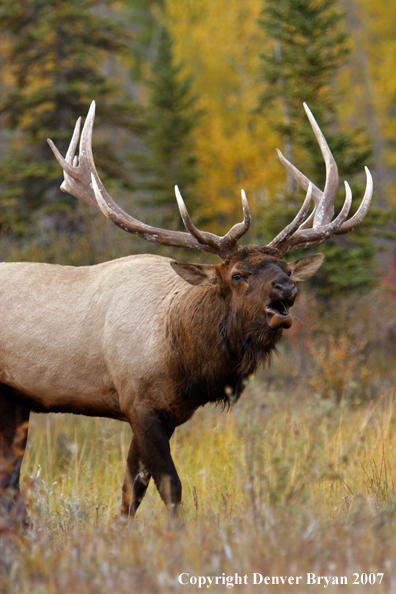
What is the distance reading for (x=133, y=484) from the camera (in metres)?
3.97

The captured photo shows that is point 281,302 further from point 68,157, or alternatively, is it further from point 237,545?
point 68,157

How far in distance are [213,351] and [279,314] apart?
0.53 metres

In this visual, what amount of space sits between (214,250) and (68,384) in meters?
1.22

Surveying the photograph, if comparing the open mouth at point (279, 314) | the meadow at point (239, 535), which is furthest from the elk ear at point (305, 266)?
the meadow at point (239, 535)

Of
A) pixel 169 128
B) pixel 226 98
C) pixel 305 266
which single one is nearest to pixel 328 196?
pixel 305 266

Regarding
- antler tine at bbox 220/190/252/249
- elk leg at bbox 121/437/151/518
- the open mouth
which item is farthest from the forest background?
antler tine at bbox 220/190/252/249

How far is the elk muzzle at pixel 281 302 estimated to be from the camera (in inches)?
136

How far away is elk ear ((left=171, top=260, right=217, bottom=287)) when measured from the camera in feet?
12.8

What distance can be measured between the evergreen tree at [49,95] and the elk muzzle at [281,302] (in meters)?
10.1

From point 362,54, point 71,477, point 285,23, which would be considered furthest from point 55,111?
point 362,54

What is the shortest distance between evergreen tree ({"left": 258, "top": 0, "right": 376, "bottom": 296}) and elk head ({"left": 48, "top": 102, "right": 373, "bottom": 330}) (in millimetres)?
5662

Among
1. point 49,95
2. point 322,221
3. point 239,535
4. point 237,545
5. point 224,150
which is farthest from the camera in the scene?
point 224,150

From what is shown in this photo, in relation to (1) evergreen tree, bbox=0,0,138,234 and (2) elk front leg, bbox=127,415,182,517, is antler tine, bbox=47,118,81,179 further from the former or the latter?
(1) evergreen tree, bbox=0,0,138,234

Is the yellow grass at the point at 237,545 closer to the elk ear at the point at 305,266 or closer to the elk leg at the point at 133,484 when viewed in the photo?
the elk leg at the point at 133,484
